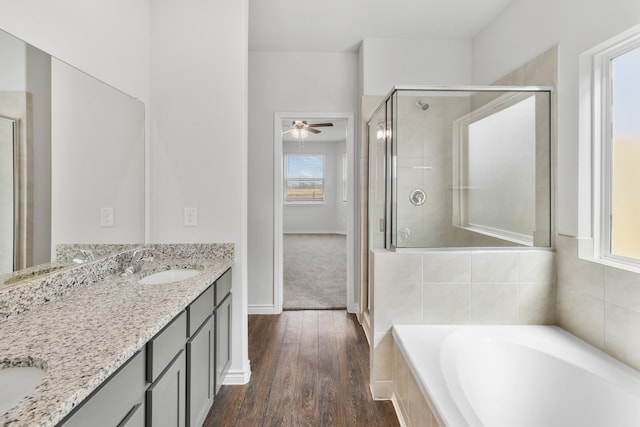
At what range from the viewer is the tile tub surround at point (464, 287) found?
199 centimetres

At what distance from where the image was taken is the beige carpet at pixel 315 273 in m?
3.79

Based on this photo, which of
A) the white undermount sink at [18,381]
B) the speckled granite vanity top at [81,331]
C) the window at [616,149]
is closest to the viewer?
the speckled granite vanity top at [81,331]

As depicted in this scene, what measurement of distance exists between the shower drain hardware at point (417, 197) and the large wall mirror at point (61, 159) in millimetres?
1806

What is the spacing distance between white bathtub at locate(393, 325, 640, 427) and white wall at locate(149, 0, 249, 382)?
4.85 feet

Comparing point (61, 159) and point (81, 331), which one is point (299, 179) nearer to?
point (61, 159)

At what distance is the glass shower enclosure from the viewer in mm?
2107

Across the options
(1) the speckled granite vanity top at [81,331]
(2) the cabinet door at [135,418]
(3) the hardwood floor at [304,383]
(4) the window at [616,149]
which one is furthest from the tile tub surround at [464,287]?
(2) the cabinet door at [135,418]

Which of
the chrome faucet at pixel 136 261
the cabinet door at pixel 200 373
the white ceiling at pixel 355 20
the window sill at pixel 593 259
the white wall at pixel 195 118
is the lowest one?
the cabinet door at pixel 200 373

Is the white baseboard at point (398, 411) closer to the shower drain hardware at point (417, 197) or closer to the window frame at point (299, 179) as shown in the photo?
the shower drain hardware at point (417, 197)

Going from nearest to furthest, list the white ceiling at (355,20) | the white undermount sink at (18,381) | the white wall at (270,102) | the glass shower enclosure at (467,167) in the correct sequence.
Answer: the white undermount sink at (18,381)
the glass shower enclosure at (467,167)
the white ceiling at (355,20)
the white wall at (270,102)

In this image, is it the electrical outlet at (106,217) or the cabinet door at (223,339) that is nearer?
the electrical outlet at (106,217)

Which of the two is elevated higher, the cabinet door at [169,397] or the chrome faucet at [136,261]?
the chrome faucet at [136,261]

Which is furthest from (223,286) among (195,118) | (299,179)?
(299,179)

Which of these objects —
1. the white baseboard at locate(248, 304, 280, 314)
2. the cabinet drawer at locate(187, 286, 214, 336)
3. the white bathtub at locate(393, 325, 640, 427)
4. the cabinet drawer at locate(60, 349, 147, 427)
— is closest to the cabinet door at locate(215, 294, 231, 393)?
the cabinet drawer at locate(187, 286, 214, 336)
